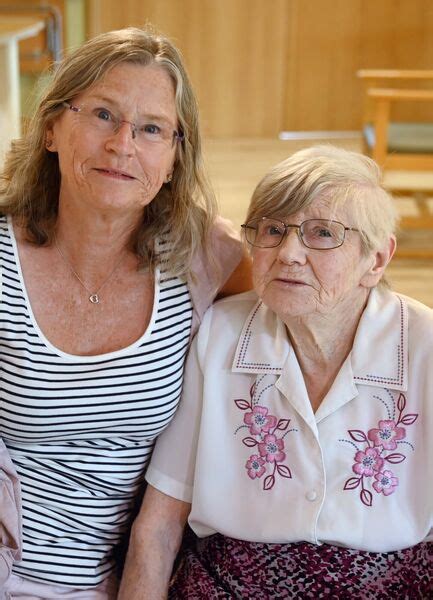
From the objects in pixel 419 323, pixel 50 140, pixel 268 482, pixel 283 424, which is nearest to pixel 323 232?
pixel 419 323

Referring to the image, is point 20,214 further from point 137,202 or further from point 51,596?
point 51,596

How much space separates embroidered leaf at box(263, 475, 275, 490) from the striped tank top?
213 mm

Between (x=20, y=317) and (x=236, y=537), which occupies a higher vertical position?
(x=20, y=317)

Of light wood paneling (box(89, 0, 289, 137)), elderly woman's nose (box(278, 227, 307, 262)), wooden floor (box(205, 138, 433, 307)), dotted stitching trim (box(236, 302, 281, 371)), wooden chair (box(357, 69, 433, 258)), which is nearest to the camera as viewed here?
elderly woman's nose (box(278, 227, 307, 262))

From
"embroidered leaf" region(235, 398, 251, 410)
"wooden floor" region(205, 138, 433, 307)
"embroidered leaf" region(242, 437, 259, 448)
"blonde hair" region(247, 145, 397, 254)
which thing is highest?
"blonde hair" region(247, 145, 397, 254)

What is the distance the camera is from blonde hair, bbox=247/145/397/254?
1.55 meters

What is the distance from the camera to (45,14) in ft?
22.9

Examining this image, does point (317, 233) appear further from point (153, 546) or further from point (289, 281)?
point (153, 546)

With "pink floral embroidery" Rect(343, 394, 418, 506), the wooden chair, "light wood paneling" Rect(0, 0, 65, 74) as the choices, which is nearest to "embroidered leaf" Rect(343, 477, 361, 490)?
"pink floral embroidery" Rect(343, 394, 418, 506)

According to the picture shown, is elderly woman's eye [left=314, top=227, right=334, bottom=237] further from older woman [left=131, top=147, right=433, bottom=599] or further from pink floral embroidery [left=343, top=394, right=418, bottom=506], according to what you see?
pink floral embroidery [left=343, top=394, right=418, bottom=506]

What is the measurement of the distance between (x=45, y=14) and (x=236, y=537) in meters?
6.09

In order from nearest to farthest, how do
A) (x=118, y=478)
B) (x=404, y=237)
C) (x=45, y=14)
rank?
(x=118, y=478)
(x=404, y=237)
(x=45, y=14)

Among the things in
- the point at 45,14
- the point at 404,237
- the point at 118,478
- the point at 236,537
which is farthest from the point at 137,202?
the point at 45,14

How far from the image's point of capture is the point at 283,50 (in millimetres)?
7789
